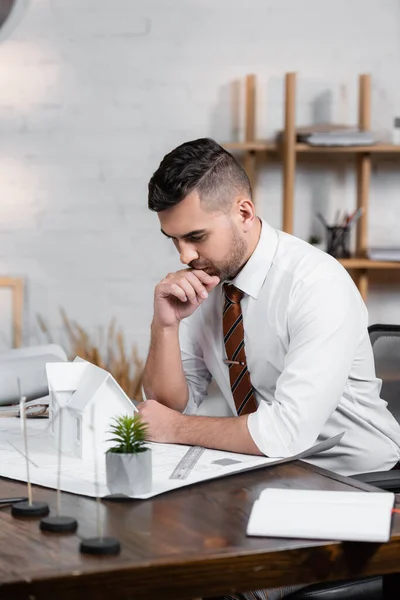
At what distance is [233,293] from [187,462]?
60cm

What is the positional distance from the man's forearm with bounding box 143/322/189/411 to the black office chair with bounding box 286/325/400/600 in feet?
1.51

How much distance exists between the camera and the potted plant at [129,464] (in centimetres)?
133

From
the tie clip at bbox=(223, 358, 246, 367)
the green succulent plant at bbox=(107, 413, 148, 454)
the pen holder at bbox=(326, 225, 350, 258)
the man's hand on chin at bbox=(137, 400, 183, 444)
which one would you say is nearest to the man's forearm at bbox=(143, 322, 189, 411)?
the tie clip at bbox=(223, 358, 246, 367)

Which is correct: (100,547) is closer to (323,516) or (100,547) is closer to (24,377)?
(323,516)

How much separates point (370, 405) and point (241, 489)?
74 centimetres

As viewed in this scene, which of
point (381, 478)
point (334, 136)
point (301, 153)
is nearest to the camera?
point (381, 478)

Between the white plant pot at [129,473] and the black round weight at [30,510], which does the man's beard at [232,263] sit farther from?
the black round weight at [30,510]

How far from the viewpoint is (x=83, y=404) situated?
162cm

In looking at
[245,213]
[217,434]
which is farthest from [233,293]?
[217,434]

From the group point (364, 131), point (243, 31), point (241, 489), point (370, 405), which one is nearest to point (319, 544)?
point (241, 489)

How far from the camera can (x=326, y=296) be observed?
1868mm

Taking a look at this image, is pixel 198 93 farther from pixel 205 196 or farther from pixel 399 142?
pixel 205 196

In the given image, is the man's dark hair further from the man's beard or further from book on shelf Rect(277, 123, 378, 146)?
book on shelf Rect(277, 123, 378, 146)

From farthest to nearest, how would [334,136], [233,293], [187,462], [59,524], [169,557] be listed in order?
[334,136]
[233,293]
[187,462]
[59,524]
[169,557]
